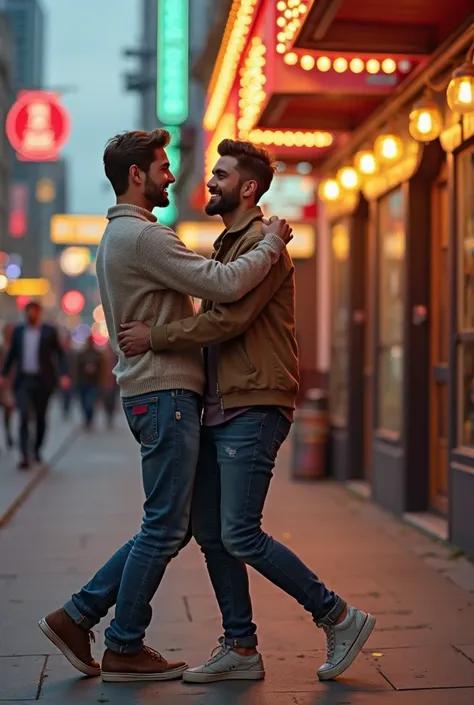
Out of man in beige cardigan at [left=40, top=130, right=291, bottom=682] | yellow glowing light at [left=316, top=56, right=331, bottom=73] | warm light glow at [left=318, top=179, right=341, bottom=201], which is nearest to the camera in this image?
man in beige cardigan at [left=40, top=130, right=291, bottom=682]

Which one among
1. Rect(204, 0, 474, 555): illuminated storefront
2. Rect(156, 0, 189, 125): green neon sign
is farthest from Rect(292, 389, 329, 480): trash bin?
Rect(156, 0, 189, 125): green neon sign

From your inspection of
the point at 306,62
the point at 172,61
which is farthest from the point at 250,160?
the point at 172,61

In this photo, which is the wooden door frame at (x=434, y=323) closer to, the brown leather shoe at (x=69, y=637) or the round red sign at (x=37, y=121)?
the brown leather shoe at (x=69, y=637)

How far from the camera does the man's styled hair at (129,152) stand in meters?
4.74

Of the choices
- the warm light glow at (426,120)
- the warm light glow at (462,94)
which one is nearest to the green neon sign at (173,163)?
the warm light glow at (426,120)

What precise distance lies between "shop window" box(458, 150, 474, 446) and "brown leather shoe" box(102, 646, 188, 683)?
11.9 ft

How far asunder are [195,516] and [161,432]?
1.33ft

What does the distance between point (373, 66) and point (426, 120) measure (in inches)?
36.0

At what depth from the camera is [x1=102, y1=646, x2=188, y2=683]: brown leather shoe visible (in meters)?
4.76

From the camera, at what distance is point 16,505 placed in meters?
10.4

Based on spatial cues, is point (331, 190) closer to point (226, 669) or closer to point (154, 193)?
point (154, 193)

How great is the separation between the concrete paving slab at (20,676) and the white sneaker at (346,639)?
1.14m

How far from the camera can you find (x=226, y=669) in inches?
189

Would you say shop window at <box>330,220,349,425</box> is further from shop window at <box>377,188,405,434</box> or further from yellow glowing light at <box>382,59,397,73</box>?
yellow glowing light at <box>382,59,397,73</box>
